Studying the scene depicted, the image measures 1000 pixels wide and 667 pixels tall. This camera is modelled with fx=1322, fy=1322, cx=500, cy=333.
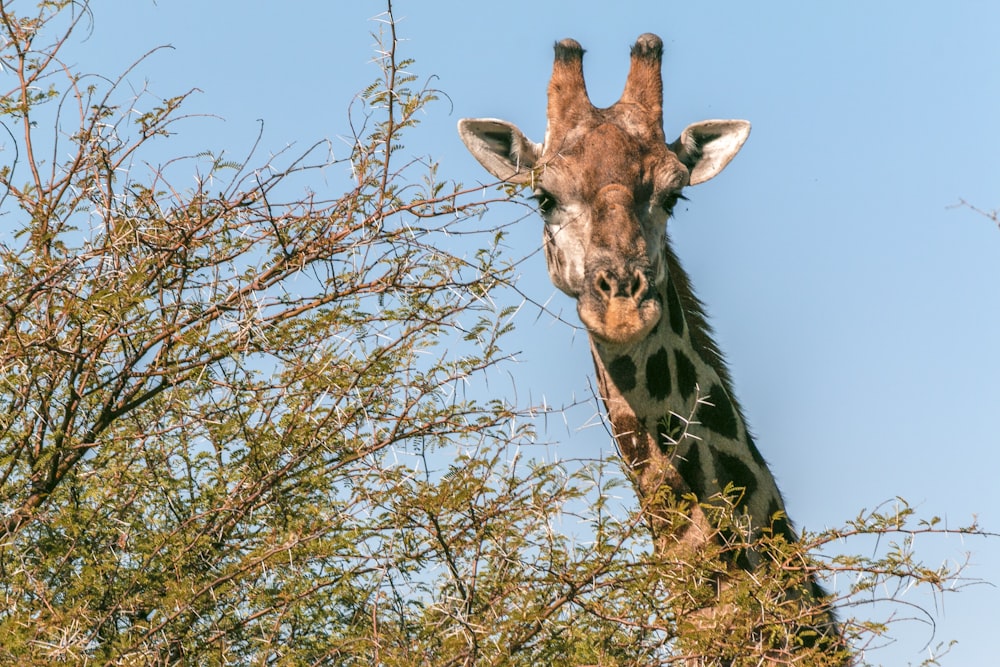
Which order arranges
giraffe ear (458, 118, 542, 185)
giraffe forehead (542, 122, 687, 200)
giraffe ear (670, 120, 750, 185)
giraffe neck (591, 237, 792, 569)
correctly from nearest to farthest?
giraffe neck (591, 237, 792, 569), giraffe forehead (542, 122, 687, 200), giraffe ear (458, 118, 542, 185), giraffe ear (670, 120, 750, 185)

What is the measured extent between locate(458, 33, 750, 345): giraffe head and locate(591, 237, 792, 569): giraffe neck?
0.24 meters

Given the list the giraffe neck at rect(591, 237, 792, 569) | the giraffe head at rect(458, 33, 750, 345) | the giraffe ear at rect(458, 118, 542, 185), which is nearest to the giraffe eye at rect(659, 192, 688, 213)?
the giraffe head at rect(458, 33, 750, 345)

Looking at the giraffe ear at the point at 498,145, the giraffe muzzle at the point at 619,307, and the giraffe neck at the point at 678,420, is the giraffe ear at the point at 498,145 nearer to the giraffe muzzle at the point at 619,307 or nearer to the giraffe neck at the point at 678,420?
the giraffe neck at the point at 678,420

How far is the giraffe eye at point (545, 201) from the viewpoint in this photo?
20.6 ft

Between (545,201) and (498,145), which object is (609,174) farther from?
(498,145)

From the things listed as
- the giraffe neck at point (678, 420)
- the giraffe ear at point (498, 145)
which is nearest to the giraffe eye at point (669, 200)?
the giraffe neck at point (678, 420)

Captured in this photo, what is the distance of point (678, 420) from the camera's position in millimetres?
6047

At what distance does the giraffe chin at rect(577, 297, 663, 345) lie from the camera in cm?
559

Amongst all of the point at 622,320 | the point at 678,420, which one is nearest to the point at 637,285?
the point at 622,320

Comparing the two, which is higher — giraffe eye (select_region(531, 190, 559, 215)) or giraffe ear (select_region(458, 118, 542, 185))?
giraffe ear (select_region(458, 118, 542, 185))

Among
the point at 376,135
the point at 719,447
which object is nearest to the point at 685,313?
the point at 719,447

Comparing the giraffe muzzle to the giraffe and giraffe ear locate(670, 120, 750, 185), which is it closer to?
the giraffe

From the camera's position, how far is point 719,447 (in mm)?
6113

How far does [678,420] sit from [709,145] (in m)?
1.69
